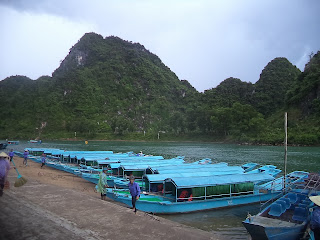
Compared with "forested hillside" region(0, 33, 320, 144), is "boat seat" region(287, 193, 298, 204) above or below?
below

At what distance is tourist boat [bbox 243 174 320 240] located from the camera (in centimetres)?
930

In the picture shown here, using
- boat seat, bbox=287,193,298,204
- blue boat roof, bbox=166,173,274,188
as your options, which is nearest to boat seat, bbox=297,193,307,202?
boat seat, bbox=287,193,298,204

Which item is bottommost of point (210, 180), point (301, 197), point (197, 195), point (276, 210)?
point (197, 195)

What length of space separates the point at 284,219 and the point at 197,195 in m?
4.90

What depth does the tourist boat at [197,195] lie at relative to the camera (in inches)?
563

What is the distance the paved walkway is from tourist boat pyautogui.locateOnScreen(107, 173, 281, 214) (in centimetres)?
374

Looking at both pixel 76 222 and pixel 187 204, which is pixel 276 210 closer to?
pixel 187 204

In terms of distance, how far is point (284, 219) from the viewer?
1126cm

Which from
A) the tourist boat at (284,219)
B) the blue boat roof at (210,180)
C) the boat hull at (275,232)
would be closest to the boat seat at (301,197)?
the tourist boat at (284,219)

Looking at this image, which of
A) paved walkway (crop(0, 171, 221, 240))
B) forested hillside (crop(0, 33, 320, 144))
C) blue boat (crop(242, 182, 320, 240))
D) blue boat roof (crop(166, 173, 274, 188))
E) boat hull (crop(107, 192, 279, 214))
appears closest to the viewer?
paved walkway (crop(0, 171, 221, 240))

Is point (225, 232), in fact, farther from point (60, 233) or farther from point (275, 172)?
point (275, 172)

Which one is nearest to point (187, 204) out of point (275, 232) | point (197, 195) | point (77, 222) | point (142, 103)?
point (197, 195)

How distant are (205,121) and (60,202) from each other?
7832 centimetres

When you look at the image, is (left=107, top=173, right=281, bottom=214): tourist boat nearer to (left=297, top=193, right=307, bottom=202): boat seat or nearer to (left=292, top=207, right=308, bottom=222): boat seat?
(left=297, top=193, right=307, bottom=202): boat seat
